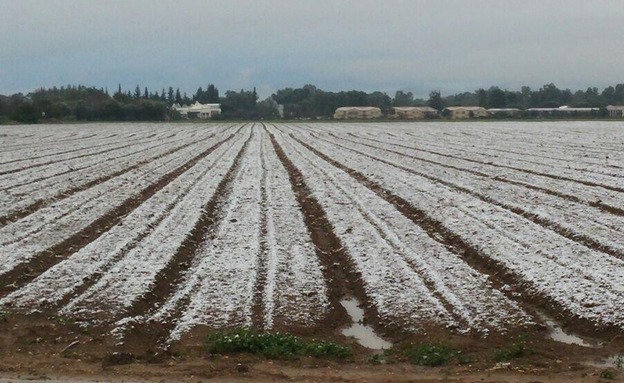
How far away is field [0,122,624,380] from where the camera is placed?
1265 centimetres

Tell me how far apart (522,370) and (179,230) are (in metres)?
11.9

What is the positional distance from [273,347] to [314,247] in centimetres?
742

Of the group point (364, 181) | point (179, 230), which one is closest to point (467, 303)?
point (179, 230)

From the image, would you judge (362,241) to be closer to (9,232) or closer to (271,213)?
(271,213)

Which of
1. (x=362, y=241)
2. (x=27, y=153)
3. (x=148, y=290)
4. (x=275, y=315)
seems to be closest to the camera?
(x=275, y=315)

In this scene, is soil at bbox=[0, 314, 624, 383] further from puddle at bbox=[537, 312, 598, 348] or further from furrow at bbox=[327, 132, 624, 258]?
furrow at bbox=[327, 132, 624, 258]

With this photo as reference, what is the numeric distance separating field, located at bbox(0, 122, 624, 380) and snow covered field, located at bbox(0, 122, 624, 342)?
0.06m

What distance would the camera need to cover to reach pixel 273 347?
11164 mm

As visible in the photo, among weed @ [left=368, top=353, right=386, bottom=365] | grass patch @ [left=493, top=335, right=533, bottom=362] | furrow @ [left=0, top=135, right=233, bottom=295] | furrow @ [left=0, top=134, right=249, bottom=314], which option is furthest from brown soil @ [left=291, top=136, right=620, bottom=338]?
furrow @ [left=0, top=135, right=233, bottom=295]

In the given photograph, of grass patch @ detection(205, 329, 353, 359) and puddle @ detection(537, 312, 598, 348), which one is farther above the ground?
grass patch @ detection(205, 329, 353, 359)

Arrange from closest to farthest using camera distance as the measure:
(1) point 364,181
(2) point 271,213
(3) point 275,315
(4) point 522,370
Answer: (4) point 522,370 < (3) point 275,315 < (2) point 271,213 < (1) point 364,181

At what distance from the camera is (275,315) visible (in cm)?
1287

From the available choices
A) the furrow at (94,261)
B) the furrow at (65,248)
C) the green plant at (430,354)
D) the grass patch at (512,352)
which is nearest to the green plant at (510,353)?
the grass patch at (512,352)

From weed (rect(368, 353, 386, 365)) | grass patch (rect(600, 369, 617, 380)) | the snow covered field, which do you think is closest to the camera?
grass patch (rect(600, 369, 617, 380))
